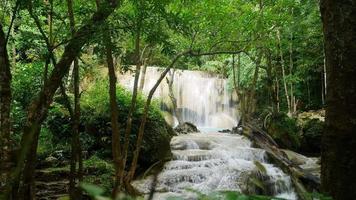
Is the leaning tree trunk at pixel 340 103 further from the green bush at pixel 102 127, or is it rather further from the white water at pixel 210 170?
the green bush at pixel 102 127

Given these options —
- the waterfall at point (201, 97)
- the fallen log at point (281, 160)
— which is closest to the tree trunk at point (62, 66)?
the fallen log at point (281, 160)

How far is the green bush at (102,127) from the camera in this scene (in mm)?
9188

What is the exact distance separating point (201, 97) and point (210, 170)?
42.6 feet

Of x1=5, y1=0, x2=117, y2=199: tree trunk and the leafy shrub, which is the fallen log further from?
x1=5, y1=0, x2=117, y2=199: tree trunk

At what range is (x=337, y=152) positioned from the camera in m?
2.08

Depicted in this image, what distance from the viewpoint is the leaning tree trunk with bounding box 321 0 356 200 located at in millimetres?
2059

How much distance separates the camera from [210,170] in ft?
30.4

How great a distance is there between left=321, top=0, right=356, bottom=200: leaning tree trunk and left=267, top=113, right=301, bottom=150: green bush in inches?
483

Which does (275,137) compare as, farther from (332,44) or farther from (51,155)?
(332,44)

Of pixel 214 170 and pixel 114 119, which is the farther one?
pixel 214 170

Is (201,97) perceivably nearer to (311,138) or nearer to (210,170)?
(311,138)

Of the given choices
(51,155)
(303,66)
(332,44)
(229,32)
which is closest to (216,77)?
(303,66)

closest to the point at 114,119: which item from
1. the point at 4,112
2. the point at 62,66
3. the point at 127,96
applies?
the point at 62,66

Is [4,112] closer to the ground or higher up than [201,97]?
closer to the ground
